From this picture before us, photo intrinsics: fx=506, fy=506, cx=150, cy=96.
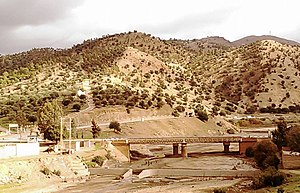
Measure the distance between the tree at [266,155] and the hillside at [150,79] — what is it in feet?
145

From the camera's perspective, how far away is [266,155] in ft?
217

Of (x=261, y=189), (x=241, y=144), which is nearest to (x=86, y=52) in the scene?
(x=241, y=144)

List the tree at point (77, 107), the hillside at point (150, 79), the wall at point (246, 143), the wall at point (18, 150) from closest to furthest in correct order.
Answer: the wall at point (18, 150) < the wall at point (246, 143) < the tree at point (77, 107) < the hillside at point (150, 79)

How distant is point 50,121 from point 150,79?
80.8 m

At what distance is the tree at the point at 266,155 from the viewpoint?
59969mm

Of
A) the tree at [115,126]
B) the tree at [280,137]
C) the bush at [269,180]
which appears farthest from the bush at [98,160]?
the bush at [269,180]

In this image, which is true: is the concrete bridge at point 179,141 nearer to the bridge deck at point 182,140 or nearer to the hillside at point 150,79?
the bridge deck at point 182,140

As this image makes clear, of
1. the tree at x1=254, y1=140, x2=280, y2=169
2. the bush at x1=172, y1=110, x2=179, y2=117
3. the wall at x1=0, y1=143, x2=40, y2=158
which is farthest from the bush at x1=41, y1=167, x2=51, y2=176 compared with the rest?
the bush at x1=172, y1=110, x2=179, y2=117

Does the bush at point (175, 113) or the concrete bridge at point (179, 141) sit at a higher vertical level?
the bush at point (175, 113)

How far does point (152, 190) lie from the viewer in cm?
4891

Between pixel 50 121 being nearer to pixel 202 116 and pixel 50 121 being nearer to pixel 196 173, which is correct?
pixel 196 173

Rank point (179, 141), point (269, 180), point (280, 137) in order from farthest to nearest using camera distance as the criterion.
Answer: point (179, 141), point (280, 137), point (269, 180)

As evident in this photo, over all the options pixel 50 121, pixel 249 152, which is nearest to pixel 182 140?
pixel 249 152

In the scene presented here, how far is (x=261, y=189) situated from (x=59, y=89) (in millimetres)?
85716
